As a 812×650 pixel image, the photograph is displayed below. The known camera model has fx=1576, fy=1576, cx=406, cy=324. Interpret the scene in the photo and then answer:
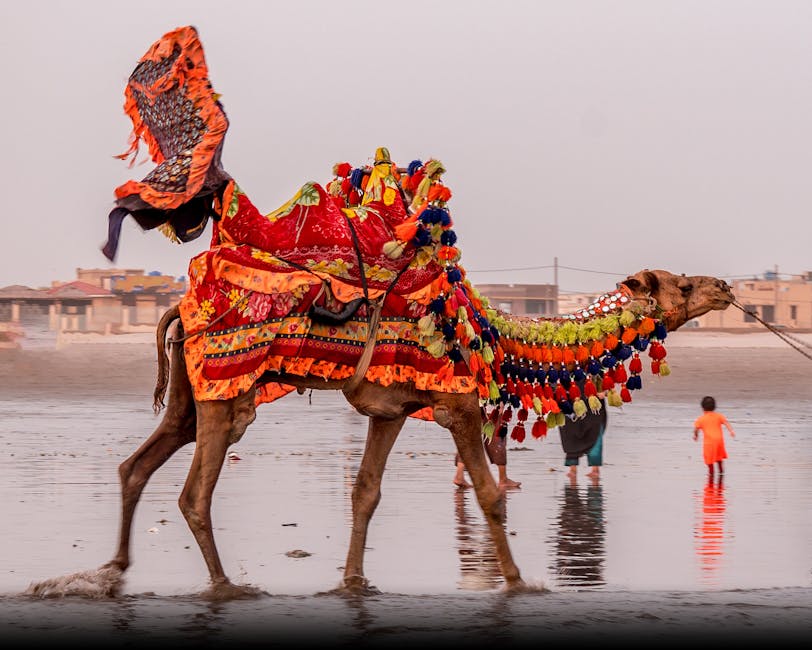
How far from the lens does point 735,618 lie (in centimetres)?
777

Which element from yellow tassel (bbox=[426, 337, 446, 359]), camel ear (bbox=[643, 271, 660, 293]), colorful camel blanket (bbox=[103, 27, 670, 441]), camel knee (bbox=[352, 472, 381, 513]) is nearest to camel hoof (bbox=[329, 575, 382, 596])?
camel knee (bbox=[352, 472, 381, 513])

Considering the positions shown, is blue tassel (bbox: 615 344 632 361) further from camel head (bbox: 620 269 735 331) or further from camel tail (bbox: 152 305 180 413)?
camel tail (bbox: 152 305 180 413)

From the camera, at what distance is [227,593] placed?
8.30 meters

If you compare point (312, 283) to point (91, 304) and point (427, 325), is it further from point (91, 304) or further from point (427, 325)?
point (91, 304)

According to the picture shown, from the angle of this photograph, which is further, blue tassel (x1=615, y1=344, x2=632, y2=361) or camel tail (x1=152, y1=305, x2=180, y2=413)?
blue tassel (x1=615, y1=344, x2=632, y2=361)

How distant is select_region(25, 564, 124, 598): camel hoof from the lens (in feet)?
27.5

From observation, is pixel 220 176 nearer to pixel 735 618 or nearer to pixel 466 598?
pixel 466 598

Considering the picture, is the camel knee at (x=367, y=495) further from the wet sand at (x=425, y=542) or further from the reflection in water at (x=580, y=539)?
the reflection in water at (x=580, y=539)

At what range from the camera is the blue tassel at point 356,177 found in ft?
31.4

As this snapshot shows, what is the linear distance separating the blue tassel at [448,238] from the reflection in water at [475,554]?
1986mm

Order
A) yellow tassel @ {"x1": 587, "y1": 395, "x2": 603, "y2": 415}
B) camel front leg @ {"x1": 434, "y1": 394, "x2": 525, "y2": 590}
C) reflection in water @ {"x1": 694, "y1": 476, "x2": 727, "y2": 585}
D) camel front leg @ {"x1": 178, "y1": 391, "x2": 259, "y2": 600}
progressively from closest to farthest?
camel front leg @ {"x1": 178, "y1": 391, "x2": 259, "y2": 600}
camel front leg @ {"x1": 434, "y1": 394, "x2": 525, "y2": 590}
yellow tassel @ {"x1": 587, "y1": 395, "x2": 603, "y2": 415}
reflection in water @ {"x1": 694, "y1": 476, "x2": 727, "y2": 585}

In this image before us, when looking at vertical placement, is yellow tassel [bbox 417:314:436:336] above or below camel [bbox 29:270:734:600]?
above

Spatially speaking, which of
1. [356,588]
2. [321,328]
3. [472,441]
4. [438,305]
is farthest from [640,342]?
[356,588]

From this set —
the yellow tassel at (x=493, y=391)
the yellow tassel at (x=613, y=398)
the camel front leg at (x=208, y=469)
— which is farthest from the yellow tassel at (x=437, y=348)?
the yellow tassel at (x=613, y=398)
